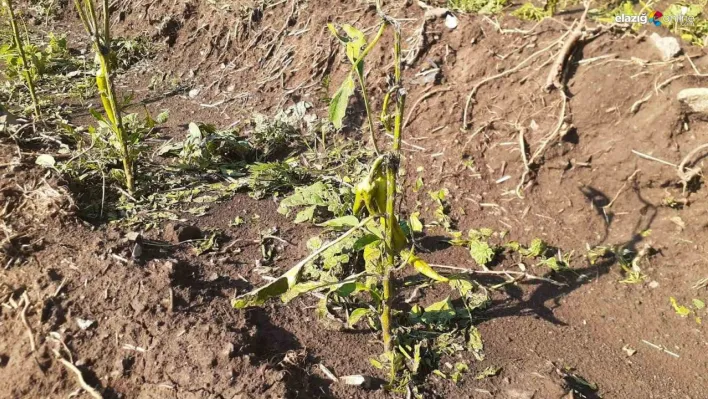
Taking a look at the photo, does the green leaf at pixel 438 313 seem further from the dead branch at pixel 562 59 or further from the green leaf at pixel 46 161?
the green leaf at pixel 46 161

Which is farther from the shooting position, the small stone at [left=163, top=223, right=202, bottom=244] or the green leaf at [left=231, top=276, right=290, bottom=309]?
the small stone at [left=163, top=223, right=202, bottom=244]

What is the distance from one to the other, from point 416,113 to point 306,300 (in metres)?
1.73

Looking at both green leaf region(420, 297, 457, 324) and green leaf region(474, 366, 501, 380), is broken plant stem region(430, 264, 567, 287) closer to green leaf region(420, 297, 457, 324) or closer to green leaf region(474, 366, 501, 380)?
green leaf region(420, 297, 457, 324)

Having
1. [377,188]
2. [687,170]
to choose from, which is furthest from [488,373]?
[687,170]

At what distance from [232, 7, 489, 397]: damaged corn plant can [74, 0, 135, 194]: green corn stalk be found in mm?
963

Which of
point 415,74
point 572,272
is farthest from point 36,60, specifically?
point 572,272

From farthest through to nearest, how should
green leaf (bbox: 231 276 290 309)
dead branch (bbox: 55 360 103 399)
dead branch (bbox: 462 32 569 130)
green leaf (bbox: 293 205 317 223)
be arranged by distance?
dead branch (bbox: 462 32 569 130), green leaf (bbox: 293 205 317 223), dead branch (bbox: 55 360 103 399), green leaf (bbox: 231 276 290 309)

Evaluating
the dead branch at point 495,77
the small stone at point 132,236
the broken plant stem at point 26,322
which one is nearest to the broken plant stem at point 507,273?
the dead branch at point 495,77

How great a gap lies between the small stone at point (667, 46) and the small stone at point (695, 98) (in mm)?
266

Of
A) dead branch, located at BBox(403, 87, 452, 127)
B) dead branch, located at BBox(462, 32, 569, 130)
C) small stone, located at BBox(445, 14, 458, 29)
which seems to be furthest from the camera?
small stone, located at BBox(445, 14, 458, 29)

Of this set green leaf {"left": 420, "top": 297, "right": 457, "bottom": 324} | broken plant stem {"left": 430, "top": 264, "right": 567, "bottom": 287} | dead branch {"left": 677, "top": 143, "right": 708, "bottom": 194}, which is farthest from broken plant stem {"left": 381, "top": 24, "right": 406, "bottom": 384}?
dead branch {"left": 677, "top": 143, "right": 708, "bottom": 194}

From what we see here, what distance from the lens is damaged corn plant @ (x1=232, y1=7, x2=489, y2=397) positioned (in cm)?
164

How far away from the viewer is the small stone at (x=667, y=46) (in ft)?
9.39

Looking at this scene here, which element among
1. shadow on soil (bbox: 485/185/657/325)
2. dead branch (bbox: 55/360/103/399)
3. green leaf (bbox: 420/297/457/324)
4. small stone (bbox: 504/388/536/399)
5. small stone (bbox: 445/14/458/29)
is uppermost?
small stone (bbox: 445/14/458/29)
